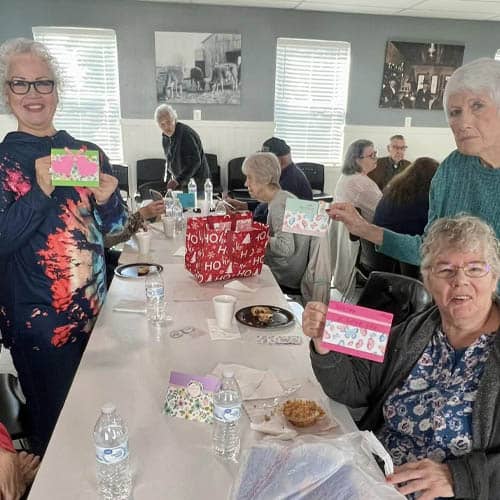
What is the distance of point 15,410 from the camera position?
1.63 m

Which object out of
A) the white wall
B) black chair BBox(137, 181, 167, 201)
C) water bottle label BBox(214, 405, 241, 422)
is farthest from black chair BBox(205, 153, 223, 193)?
water bottle label BBox(214, 405, 241, 422)

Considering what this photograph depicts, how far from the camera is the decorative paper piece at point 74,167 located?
4.79 ft

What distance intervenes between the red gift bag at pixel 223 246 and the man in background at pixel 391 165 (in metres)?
3.45

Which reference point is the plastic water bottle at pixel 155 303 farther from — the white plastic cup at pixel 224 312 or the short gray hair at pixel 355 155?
the short gray hair at pixel 355 155

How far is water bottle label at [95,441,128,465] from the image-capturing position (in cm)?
92

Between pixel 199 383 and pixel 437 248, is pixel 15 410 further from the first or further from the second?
pixel 437 248

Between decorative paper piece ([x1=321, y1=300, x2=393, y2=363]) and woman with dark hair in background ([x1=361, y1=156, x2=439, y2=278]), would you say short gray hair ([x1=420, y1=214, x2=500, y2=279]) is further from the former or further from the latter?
woman with dark hair in background ([x1=361, y1=156, x2=439, y2=278])

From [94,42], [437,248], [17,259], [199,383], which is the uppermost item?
[94,42]

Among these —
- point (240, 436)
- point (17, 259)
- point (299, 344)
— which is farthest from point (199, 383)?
point (17, 259)

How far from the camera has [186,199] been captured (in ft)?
11.6

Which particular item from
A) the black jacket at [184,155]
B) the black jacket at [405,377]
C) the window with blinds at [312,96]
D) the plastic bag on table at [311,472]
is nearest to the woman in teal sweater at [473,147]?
the black jacket at [405,377]

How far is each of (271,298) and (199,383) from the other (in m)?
0.83

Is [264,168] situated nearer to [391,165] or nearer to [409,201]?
[409,201]

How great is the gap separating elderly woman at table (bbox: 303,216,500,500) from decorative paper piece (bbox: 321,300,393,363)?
0.31 feet
